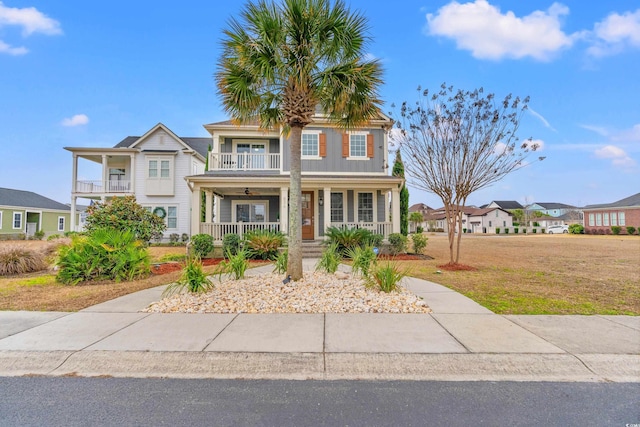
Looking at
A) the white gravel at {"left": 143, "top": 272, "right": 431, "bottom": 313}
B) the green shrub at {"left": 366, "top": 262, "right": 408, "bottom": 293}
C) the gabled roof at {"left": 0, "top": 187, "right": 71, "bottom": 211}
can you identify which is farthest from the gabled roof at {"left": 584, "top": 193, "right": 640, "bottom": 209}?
the gabled roof at {"left": 0, "top": 187, "right": 71, "bottom": 211}

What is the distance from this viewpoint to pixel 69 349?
3.79 meters

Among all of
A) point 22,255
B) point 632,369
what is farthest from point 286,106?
point 22,255

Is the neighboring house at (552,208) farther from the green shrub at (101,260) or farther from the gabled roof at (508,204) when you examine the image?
the green shrub at (101,260)

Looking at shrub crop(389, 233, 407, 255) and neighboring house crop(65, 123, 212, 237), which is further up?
neighboring house crop(65, 123, 212, 237)

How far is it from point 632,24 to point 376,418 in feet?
48.5

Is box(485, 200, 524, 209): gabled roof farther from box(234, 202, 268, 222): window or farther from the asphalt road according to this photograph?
the asphalt road

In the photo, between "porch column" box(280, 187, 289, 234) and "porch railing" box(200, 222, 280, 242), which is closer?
"porch railing" box(200, 222, 280, 242)

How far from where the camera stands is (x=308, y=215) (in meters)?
16.3

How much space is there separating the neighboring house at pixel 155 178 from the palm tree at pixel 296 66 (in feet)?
55.9

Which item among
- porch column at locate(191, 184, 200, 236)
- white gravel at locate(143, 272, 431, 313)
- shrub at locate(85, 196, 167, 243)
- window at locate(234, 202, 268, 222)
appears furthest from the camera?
window at locate(234, 202, 268, 222)

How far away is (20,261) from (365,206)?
45.7ft

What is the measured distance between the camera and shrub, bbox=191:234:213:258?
12.9 meters

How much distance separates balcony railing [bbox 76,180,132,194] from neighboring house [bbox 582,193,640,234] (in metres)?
54.4

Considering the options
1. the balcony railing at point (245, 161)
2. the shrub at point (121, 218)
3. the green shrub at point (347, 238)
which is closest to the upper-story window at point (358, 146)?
the balcony railing at point (245, 161)
